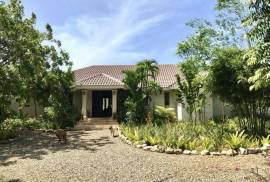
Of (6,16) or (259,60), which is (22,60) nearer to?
(6,16)

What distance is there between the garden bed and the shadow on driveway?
2.15 metres

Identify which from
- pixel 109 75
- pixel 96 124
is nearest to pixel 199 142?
pixel 96 124

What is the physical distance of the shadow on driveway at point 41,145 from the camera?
1565cm

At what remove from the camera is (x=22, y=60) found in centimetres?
2234

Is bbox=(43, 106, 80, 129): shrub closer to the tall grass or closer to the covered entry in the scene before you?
the covered entry

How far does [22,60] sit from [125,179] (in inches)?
558

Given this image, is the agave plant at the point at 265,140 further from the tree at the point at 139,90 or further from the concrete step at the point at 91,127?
the concrete step at the point at 91,127

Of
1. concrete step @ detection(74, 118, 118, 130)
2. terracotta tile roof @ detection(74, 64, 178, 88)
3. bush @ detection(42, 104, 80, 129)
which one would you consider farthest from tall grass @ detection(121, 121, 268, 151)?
terracotta tile roof @ detection(74, 64, 178, 88)

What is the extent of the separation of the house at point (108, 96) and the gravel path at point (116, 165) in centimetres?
1261

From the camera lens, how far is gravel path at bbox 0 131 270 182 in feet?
35.9

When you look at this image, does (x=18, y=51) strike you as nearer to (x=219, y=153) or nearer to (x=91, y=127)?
(x=91, y=127)

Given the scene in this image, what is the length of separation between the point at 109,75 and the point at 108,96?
2.03 metres

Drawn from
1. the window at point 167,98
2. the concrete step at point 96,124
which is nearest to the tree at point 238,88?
the concrete step at point 96,124

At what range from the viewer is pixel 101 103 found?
33156 mm
